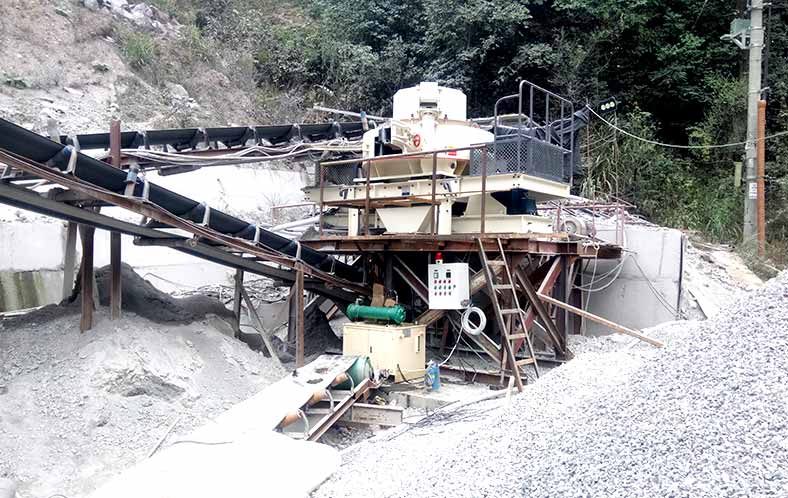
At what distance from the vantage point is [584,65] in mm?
18672

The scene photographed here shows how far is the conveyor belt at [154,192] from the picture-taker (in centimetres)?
569

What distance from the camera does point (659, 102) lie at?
62.8 ft

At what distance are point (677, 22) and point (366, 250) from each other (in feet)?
46.2

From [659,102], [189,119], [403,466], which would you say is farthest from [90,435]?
[659,102]

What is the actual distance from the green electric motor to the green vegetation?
9.32 meters

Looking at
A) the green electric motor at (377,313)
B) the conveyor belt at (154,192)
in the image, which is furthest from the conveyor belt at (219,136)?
the green electric motor at (377,313)

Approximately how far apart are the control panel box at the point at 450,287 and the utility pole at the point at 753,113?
301 inches

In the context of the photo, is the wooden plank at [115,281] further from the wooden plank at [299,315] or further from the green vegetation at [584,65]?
the green vegetation at [584,65]

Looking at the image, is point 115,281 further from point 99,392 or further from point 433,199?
point 433,199

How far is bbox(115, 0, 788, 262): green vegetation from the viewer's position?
1680 centimetres

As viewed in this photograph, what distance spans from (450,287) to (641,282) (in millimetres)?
4498

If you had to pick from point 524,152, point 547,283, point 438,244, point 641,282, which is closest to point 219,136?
point 438,244

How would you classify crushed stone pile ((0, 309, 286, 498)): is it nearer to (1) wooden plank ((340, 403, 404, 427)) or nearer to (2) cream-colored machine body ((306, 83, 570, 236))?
(1) wooden plank ((340, 403, 404, 427))

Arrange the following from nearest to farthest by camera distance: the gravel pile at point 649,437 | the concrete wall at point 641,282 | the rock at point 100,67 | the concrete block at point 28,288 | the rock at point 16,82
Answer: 1. the gravel pile at point 649,437
2. the concrete block at point 28,288
3. the concrete wall at point 641,282
4. the rock at point 16,82
5. the rock at point 100,67
